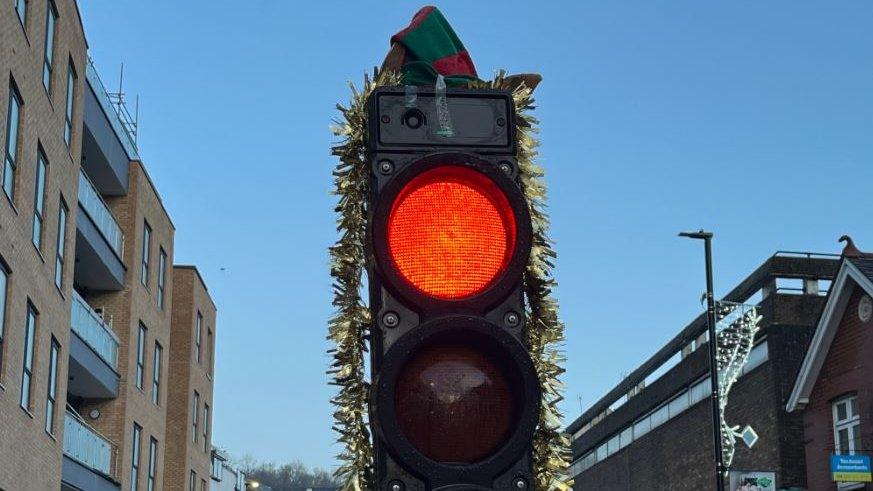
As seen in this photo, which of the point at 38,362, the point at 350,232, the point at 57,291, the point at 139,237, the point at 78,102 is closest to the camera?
the point at 350,232

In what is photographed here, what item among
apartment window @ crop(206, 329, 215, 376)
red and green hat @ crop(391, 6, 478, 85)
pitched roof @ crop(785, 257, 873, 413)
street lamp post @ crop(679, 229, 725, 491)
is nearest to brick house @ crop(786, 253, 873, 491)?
pitched roof @ crop(785, 257, 873, 413)

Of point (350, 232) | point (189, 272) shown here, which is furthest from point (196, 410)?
point (350, 232)

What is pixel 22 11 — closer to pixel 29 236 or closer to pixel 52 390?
pixel 29 236

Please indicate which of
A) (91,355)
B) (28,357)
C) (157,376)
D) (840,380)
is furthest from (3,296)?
(840,380)

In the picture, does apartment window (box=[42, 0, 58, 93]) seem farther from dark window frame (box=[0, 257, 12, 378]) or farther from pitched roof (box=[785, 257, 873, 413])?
pitched roof (box=[785, 257, 873, 413])

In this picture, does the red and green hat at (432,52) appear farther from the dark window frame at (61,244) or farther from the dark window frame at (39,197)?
the dark window frame at (61,244)

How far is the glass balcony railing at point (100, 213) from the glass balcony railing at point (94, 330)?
211 cm

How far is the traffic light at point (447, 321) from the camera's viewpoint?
3.01 m

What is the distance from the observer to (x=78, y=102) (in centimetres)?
3102

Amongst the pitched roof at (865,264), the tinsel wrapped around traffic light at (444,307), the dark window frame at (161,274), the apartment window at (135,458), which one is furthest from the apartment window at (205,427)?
the tinsel wrapped around traffic light at (444,307)

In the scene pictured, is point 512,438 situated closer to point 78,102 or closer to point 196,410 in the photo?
point 78,102

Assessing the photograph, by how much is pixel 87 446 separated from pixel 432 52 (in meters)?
31.6

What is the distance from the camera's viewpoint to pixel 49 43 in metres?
28.0

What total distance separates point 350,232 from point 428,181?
311 mm
